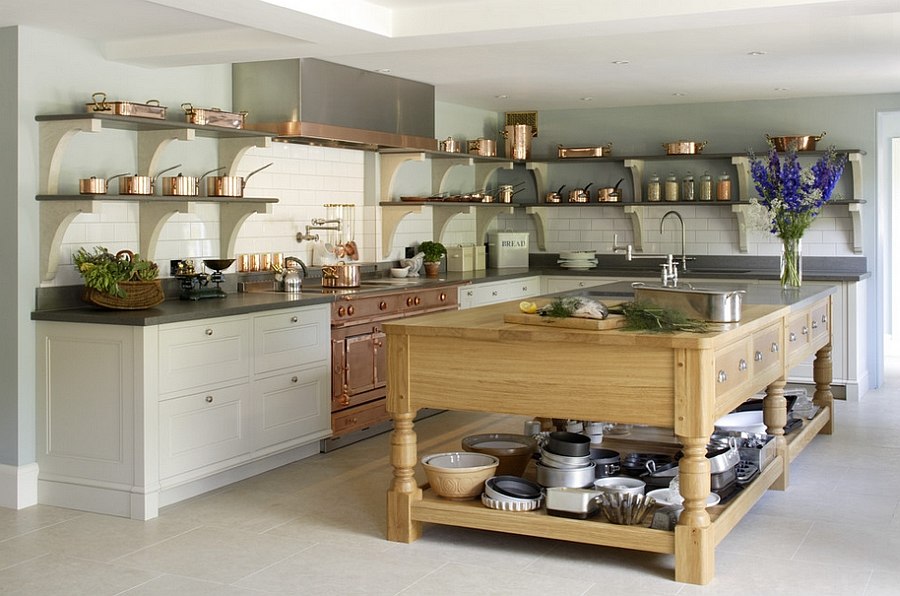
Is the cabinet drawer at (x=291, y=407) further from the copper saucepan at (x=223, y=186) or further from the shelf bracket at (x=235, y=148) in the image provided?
the shelf bracket at (x=235, y=148)

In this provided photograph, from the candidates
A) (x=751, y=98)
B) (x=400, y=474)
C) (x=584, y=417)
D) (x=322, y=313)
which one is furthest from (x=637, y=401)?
(x=751, y=98)

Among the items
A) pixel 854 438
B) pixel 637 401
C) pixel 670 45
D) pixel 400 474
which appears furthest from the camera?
pixel 854 438

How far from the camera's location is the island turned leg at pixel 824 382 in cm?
691

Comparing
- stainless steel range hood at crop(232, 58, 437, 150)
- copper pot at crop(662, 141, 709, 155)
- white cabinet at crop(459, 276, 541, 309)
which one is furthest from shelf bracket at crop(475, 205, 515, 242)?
stainless steel range hood at crop(232, 58, 437, 150)

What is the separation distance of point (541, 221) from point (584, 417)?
5763mm

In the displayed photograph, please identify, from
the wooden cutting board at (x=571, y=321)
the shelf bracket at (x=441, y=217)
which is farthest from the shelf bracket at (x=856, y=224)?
the wooden cutting board at (x=571, y=321)

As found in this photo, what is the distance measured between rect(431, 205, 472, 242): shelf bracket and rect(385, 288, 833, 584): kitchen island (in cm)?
394

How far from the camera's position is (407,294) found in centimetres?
727

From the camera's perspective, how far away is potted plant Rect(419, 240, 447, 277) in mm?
8336

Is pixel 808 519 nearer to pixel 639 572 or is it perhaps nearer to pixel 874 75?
pixel 639 572

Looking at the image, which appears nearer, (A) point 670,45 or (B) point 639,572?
(B) point 639,572

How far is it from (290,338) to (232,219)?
89 cm

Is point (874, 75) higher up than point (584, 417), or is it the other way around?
point (874, 75)

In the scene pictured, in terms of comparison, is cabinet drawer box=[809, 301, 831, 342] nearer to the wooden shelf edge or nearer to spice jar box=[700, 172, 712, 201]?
spice jar box=[700, 172, 712, 201]
